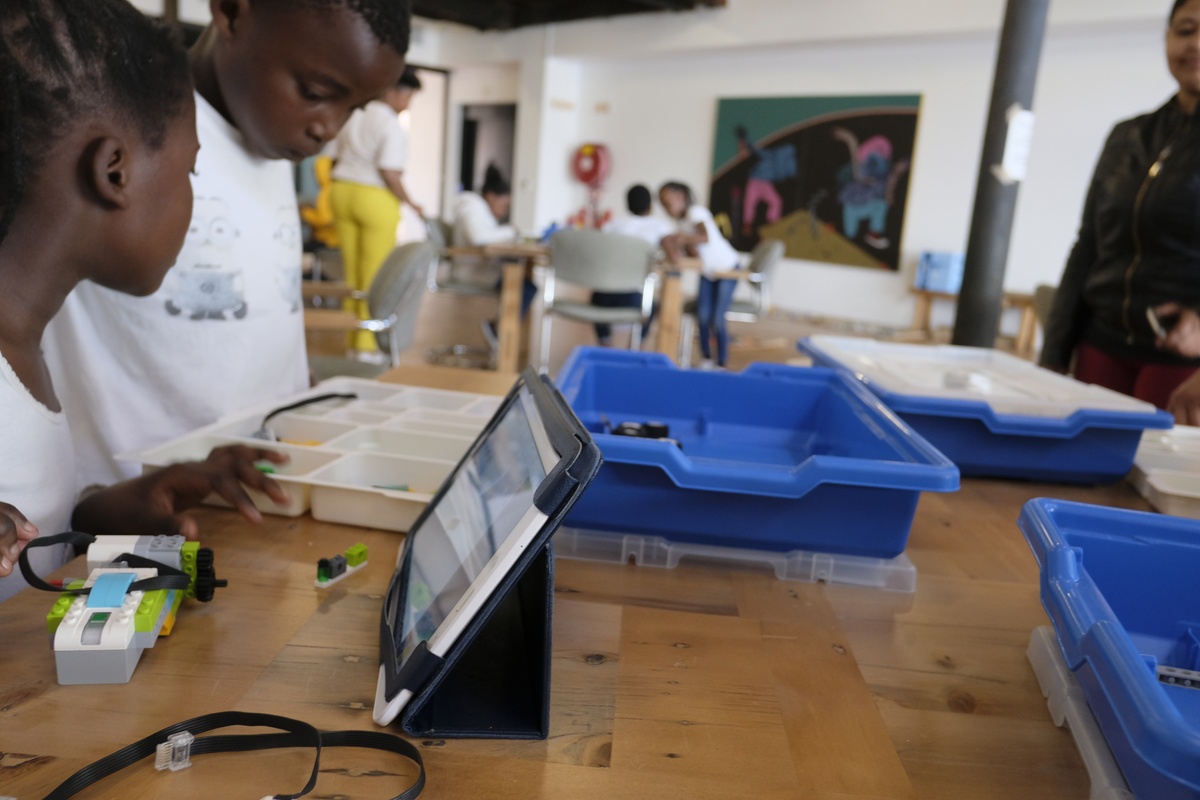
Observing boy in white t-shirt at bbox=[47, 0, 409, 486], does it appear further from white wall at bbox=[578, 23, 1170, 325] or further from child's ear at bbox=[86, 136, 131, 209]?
white wall at bbox=[578, 23, 1170, 325]

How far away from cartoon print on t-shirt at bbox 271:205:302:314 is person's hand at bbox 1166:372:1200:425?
123 centimetres

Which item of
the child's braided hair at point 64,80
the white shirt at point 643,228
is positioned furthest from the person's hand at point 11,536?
the white shirt at point 643,228

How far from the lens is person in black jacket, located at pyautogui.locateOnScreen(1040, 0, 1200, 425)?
128 cm

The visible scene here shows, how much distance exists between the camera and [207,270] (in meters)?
1.01

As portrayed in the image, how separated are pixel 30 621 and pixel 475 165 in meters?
9.00

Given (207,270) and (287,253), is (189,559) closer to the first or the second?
(207,270)

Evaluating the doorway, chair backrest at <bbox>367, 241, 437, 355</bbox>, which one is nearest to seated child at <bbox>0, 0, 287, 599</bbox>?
chair backrest at <bbox>367, 241, 437, 355</bbox>

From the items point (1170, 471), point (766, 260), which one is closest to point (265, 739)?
point (1170, 471)

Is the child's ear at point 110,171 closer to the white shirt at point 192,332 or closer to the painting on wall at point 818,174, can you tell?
the white shirt at point 192,332

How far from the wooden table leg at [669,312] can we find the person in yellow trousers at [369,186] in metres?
1.28

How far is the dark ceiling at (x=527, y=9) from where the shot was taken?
7.04m

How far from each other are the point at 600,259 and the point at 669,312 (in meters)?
0.45

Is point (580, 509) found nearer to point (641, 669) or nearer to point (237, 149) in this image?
point (641, 669)

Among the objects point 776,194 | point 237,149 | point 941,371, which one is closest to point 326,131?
point 237,149
